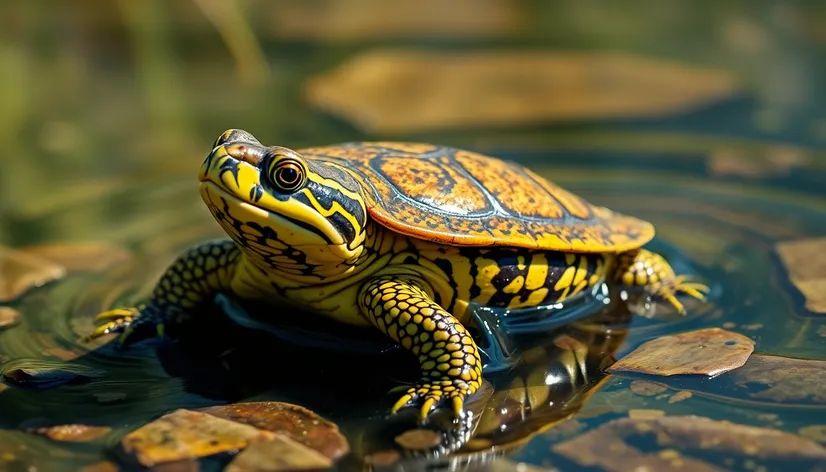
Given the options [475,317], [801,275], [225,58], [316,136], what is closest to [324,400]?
[475,317]

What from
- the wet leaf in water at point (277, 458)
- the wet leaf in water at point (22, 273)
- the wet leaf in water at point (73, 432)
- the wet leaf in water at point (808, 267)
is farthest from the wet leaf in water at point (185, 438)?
the wet leaf in water at point (808, 267)

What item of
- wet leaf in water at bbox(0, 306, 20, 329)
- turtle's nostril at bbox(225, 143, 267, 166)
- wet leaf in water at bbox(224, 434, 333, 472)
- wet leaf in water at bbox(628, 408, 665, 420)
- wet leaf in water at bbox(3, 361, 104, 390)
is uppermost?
turtle's nostril at bbox(225, 143, 267, 166)

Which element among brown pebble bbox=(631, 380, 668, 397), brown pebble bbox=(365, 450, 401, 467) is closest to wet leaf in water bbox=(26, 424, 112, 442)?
brown pebble bbox=(365, 450, 401, 467)

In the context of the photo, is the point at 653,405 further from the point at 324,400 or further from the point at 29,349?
the point at 29,349

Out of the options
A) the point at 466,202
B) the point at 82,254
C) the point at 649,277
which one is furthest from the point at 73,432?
the point at 649,277

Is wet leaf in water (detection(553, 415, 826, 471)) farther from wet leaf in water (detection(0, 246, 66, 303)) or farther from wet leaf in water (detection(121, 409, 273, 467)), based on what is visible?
wet leaf in water (detection(0, 246, 66, 303))

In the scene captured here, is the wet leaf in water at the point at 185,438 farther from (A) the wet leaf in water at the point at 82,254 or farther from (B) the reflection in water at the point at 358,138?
(A) the wet leaf in water at the point at 82,254

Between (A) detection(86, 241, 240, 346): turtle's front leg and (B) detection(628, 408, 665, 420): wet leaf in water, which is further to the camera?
(A) detection(86, 241, 240, 346): turtle's front leg
